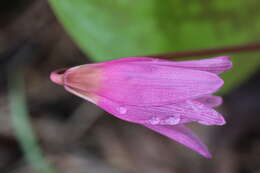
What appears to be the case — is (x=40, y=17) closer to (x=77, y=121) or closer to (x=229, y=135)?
(x=77, y=121)

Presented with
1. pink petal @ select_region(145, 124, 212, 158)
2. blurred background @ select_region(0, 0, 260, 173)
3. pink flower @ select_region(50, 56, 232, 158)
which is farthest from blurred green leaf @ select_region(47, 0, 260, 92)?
pink petal @ select_region(145, 124, 212, 158)

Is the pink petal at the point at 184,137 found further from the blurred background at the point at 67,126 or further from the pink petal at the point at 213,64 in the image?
the blurred background at the point at 67,126

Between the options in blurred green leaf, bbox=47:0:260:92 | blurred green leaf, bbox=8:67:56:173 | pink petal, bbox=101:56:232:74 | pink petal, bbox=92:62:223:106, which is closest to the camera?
pink petal, bbox=92:62:223:106

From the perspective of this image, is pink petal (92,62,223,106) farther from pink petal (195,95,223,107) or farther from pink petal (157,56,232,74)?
pink petal (195,95,223,107)

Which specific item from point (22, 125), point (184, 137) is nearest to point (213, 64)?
point (184, 137)

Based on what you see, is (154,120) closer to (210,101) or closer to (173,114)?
(173,114)

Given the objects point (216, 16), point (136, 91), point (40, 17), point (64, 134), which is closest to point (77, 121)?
point (64, 134)

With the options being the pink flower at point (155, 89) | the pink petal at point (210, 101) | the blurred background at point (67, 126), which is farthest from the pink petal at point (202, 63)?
the blurred background at point (67, 126)
